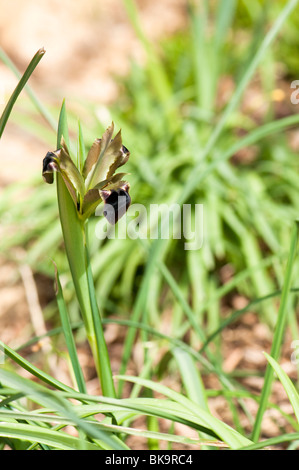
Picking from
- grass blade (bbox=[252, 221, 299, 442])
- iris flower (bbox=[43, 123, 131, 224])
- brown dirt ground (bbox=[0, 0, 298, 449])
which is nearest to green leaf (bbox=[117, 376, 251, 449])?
grass blade (bbox=[252, 221, 299, 442])

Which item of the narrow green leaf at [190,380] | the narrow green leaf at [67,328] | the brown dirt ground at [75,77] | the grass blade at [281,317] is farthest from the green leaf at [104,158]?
the brown dirt ground at [75,77]

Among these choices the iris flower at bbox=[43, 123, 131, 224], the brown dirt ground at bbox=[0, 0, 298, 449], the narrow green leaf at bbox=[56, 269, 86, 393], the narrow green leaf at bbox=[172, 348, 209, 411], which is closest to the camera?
the iris flower at bbox=[43, 123, 131, 224]

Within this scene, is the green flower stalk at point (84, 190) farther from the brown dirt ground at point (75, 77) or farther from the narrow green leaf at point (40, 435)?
the brown dirt ground at point (75, 77)

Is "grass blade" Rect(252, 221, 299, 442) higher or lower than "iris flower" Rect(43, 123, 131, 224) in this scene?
lower

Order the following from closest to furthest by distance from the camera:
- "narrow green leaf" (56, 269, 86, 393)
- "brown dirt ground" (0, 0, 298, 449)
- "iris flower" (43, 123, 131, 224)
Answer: "iris flower" (43, 123, 131, 224) < "narrow green leaf" (56, 269, 86, 393) < "brown dirt ground" (0, 0, 298, 449)

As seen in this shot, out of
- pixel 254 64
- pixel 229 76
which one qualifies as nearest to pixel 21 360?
pixel 254 64

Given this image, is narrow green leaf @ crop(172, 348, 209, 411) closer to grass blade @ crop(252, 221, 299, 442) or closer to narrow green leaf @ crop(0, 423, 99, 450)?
grass blade @ crop(252, 221, 299, 442)

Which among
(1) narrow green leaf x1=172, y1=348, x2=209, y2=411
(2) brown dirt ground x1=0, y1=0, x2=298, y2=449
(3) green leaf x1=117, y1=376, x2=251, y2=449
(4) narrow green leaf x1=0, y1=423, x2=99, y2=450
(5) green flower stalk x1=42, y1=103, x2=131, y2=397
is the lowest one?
(4) narrow green leaf x1=0, y1=423, x2=99, y2=450

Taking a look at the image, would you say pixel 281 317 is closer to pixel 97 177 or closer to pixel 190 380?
pixel 190 380
